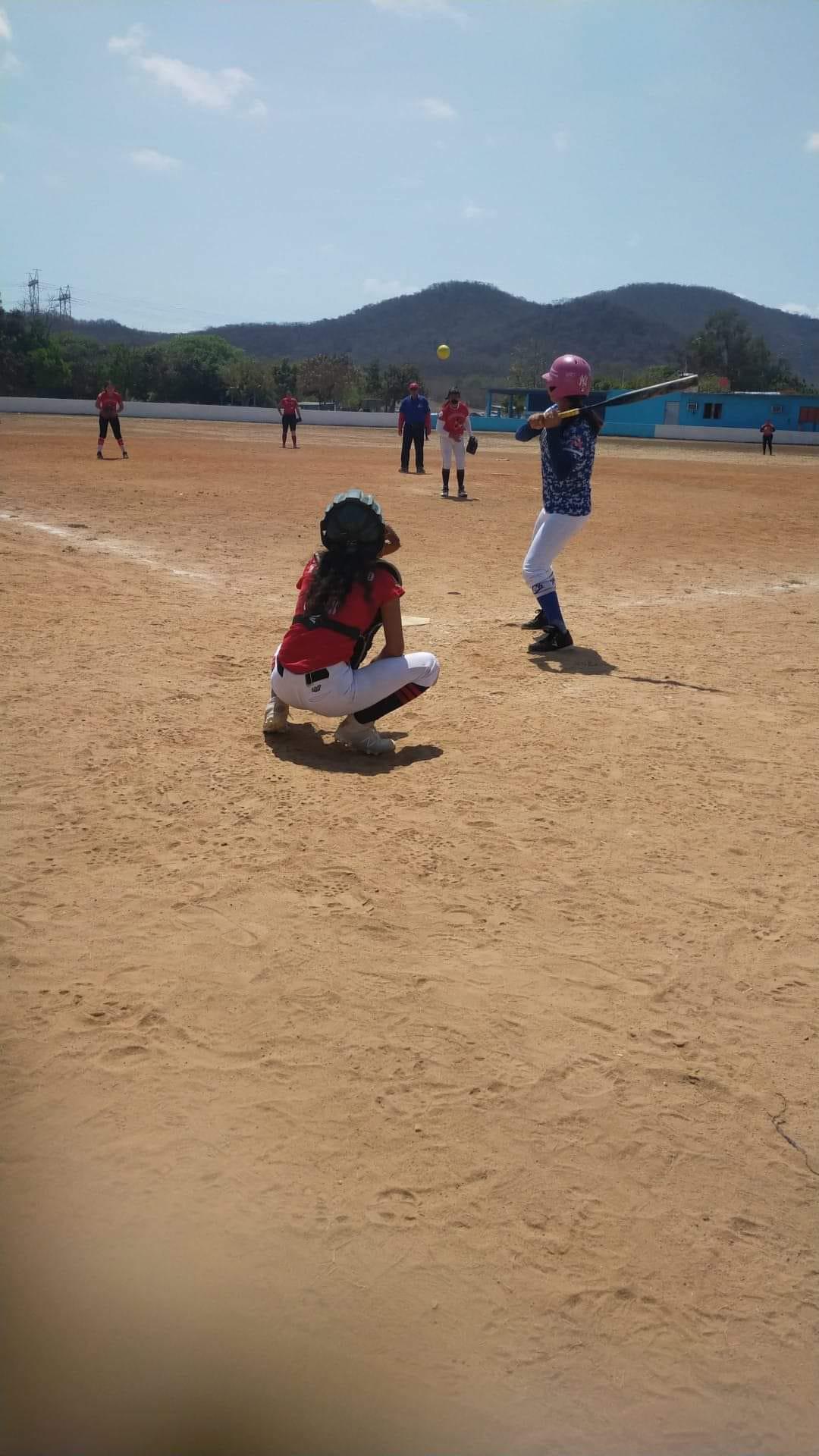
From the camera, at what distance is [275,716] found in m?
6.18

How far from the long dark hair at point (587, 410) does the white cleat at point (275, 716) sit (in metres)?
3.53

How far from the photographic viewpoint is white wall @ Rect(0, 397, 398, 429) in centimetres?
5738

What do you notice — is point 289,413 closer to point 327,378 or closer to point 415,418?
point 415,418

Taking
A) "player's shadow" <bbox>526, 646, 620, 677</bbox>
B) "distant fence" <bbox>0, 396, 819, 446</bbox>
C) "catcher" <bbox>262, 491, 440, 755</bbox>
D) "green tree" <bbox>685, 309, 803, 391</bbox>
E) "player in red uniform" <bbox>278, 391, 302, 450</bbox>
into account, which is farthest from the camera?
"green tree" <bbox>685, 309, 803, 391</bbox>

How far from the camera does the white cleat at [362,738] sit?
604 cm

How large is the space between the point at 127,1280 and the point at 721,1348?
1363 mm

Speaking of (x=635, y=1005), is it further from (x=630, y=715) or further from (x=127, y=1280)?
(x=630, y=715)

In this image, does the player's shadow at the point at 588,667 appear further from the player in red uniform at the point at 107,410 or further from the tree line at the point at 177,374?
the tree line at the point at 177,374

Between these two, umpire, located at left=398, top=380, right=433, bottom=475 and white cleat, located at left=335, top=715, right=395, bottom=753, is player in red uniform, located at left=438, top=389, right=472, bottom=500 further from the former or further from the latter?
white cleat, located at left=335, top=715, right=395, bottom=753

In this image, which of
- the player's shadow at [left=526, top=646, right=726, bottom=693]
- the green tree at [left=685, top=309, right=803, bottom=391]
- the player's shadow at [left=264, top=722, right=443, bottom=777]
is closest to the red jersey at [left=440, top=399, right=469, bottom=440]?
the player's shadow at [left=526, top=646, right=726, bottom=693]

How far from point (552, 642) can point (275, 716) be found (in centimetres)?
282

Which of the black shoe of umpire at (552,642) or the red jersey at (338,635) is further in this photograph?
the black shoe of umpire at (552,642)

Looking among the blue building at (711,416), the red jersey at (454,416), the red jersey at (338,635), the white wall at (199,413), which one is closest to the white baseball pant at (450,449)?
the red jersey at (454,416)

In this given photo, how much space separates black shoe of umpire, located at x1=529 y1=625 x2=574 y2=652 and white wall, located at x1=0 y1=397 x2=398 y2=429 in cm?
5370
